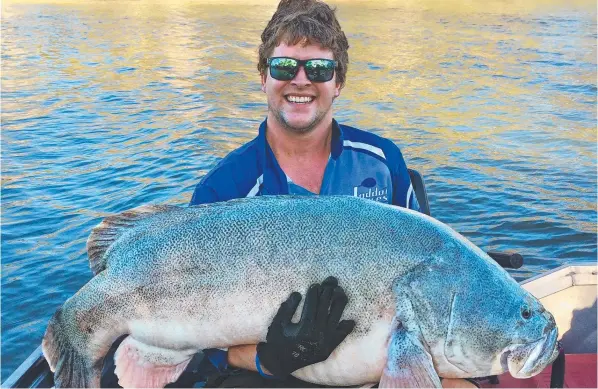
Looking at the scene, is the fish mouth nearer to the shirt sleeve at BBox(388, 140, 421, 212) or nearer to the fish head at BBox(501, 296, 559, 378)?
the fish head at BBox(501, 296, 559, 378)

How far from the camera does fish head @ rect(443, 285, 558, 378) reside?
271 centimetres

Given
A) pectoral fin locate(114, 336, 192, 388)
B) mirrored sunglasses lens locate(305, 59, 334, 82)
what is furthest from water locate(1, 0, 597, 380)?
mirrored sunglasses lens locate(305, 59, 334, 82)

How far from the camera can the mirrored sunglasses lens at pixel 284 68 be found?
3.63 metres

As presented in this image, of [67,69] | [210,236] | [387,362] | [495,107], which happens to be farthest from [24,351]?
[67,69]

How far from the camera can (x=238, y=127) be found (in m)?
13.7

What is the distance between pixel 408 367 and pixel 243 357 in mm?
902

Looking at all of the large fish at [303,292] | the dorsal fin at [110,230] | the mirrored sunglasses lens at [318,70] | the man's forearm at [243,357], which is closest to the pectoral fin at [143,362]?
the large fish at [303,292]

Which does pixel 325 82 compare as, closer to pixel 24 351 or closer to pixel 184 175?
pixel 24 351

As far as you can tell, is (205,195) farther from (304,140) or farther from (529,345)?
(529,345)

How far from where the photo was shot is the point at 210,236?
2803mm

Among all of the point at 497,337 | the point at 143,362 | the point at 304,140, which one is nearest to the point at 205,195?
the point at 304,140

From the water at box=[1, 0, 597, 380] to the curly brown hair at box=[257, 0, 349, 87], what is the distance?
430cm

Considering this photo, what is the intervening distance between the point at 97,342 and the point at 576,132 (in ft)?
39.3

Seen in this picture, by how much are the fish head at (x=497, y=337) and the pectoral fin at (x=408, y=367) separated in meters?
0.16
